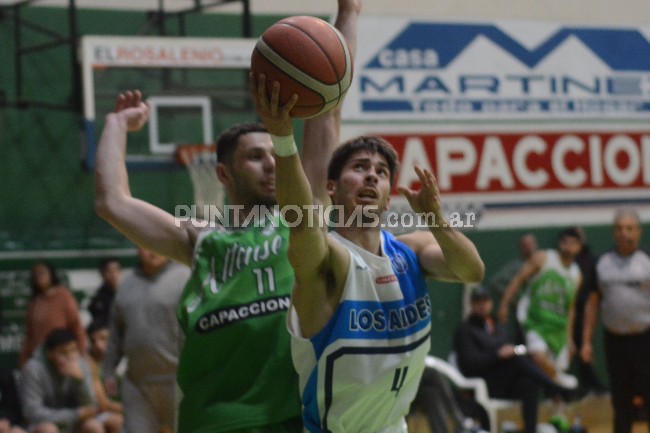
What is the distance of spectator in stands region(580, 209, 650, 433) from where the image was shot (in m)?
9.05

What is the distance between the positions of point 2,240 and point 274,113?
333 inches

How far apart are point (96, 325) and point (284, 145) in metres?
6.86

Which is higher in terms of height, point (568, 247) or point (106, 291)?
point (568, 247)

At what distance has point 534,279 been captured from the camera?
11828 millimetres

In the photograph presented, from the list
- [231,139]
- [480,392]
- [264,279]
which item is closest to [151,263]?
[231,139]

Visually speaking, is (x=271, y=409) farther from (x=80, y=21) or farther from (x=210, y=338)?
(x=80, y=21)

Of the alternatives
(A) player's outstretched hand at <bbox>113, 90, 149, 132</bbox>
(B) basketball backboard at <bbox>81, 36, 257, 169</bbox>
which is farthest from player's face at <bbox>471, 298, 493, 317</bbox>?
(A) player's outstretched hand at <bbox>113, 90, 149, 132</bbox>

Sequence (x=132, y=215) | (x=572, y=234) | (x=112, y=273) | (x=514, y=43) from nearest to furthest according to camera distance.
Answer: (x=132, y=215) → (x=112, y=273) → (x=572, y=234) → (x=514, y=43)

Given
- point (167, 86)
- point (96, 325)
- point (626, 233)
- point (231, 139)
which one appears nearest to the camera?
point (231, 139)

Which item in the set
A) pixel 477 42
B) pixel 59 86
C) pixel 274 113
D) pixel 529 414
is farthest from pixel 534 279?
pixel 274 113

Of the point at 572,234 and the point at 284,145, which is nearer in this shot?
the point at 284,145

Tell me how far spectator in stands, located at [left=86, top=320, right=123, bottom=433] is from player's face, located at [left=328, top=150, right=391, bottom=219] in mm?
4412

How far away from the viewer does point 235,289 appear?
393cm

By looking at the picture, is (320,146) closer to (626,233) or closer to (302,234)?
Result: (302,234)
